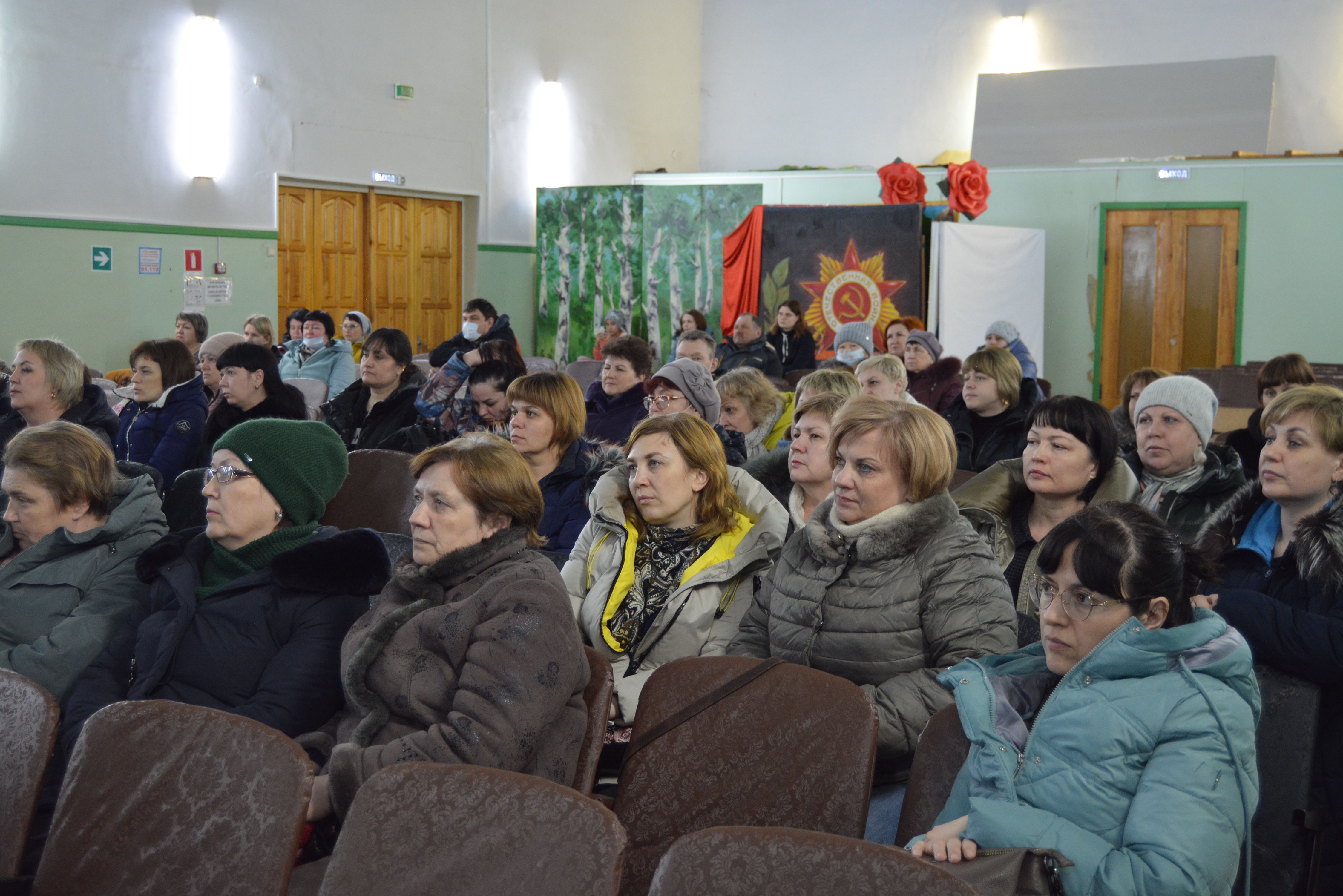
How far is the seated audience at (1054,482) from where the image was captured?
9.30 feet

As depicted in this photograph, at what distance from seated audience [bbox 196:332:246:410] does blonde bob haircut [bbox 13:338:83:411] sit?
897mm

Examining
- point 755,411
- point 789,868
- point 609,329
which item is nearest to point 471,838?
point 789,868

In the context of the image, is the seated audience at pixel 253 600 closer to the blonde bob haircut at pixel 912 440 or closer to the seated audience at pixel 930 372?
the blonde bob haircut at pixel 912 440

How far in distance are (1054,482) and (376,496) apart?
86.9 inches

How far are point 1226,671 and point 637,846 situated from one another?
101 cm

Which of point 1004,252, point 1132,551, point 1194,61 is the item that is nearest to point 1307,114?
point 1194,61

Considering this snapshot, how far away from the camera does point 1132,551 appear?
5.59 ft

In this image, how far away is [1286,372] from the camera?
14.3ft

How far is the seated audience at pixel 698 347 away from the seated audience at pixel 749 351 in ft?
6.11

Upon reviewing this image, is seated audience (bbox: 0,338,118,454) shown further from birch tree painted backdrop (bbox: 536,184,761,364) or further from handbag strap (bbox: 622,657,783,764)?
birch tree painted backdrop (bbox: 536,184,761,364)

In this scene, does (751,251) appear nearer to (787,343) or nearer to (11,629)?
(787,343)

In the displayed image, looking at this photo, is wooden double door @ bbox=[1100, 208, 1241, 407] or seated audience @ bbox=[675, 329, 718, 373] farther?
wooden double door @ bbox=[1100, 208, 1241, 407]

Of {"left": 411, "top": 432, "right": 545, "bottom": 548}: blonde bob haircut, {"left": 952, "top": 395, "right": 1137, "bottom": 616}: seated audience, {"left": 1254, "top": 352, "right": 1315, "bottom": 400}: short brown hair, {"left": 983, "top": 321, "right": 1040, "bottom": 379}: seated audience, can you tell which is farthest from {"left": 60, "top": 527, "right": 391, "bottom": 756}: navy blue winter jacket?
{"left": 983, "top": 321, "right": 1040, "bottom": 379}: seated audience

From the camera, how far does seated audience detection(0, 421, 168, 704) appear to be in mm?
2424
